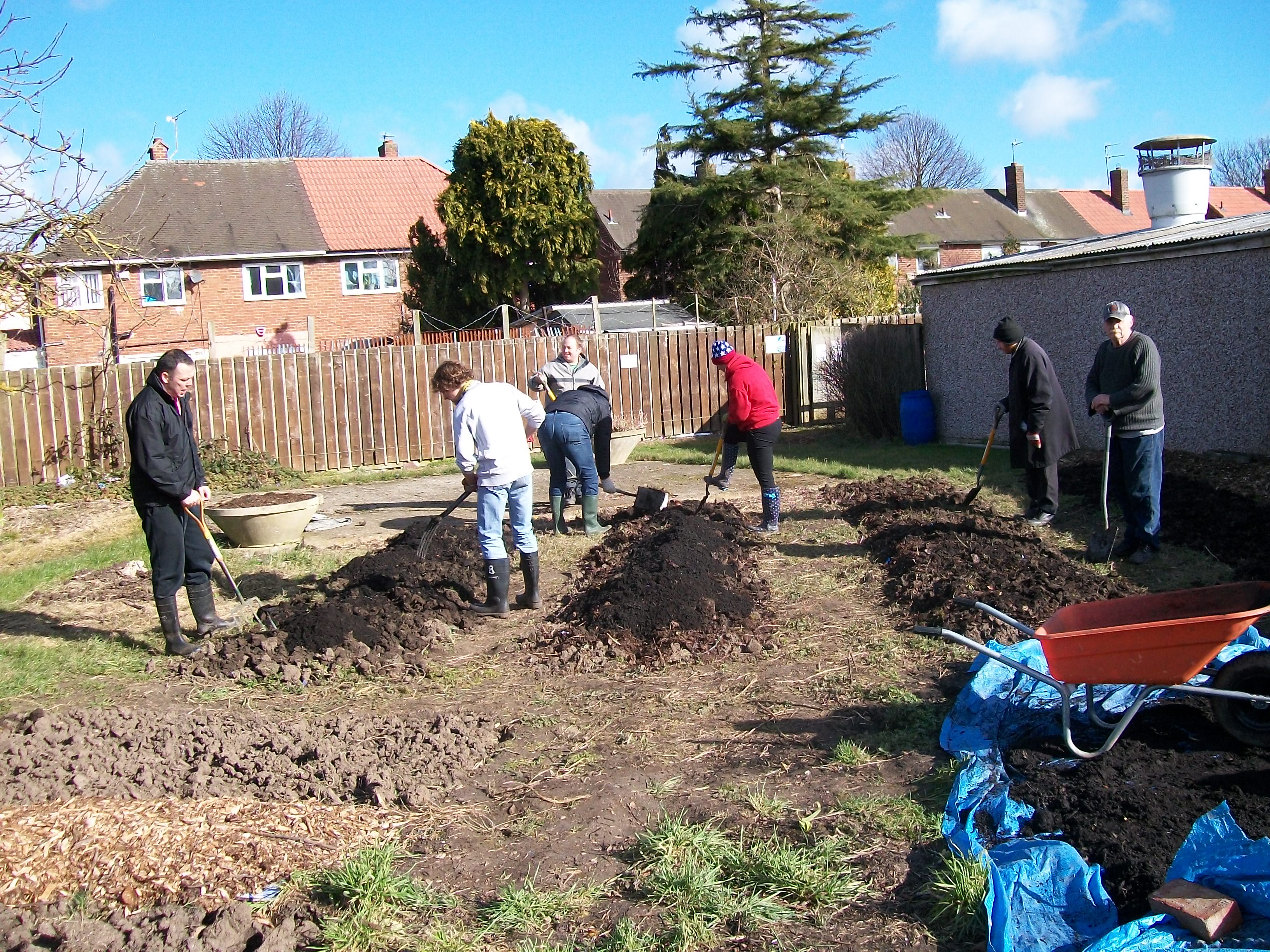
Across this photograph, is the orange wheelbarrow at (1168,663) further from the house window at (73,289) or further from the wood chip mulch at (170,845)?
the house window at (73,289)

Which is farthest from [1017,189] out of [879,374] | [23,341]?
[23,341]

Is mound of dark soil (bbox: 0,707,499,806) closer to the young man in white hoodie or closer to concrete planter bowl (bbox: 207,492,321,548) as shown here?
the young man in white hoodie

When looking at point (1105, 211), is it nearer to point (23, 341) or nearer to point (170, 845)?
point (23, 341)

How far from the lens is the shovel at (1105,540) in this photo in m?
7.99

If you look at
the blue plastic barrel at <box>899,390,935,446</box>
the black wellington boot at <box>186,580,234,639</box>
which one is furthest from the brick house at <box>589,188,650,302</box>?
the black wellington boot at <box>186,580,234,639</box>

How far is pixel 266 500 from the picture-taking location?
10695 millimetres

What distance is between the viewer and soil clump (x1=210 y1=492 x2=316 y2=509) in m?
10.5

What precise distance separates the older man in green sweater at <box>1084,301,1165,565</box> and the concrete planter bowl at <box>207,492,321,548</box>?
283 inches

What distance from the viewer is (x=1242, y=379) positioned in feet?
37.2

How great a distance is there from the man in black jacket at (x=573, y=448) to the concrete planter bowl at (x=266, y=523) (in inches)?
94.6

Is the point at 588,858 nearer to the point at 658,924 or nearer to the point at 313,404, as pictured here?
the point at 658,924

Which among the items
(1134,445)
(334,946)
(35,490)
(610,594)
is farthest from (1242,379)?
(35,490)

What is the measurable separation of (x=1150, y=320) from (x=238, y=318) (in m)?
29.6

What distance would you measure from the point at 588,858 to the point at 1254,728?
2.75 meters
